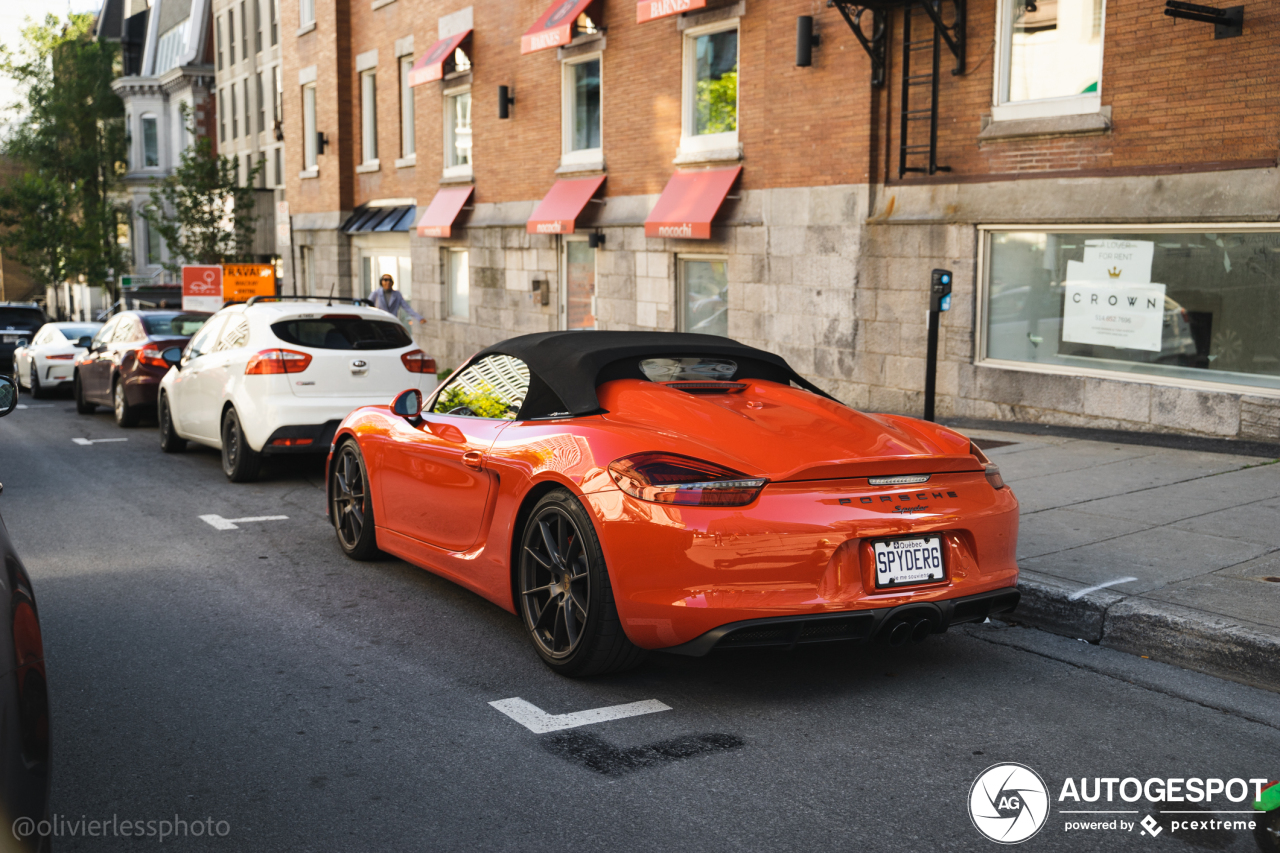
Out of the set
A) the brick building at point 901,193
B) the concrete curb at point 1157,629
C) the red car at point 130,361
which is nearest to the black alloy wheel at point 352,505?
the concrete curb at point 1157,629

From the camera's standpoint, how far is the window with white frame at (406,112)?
1009 inches

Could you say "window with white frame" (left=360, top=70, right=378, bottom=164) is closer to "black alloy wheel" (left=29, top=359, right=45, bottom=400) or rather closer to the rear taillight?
"black alloy wheel" (left=29, top=359, right=45, bottom=400)

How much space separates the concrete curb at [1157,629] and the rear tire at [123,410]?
1193 cm

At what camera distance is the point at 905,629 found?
14.8ft

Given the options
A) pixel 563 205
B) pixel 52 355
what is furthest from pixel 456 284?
pixel 52 355

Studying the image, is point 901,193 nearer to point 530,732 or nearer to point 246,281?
point 530,732

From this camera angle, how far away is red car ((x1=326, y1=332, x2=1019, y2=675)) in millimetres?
4371

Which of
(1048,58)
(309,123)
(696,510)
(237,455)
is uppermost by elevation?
(309,123)

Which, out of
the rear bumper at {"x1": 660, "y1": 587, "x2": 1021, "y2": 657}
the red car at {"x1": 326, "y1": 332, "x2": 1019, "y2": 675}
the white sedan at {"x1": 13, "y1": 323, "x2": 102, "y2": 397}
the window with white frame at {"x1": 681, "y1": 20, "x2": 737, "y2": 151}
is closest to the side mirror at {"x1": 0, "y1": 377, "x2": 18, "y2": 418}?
the red car at {"x1": 326, "y1": 332, "x2": 1019, "y2": 675}

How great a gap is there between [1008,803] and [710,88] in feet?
46.0

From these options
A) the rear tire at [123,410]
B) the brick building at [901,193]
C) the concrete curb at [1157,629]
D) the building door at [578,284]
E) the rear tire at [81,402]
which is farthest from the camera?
the building door at [578,284]

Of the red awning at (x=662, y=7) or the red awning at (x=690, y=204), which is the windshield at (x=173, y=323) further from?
the red awning at (x=662, y=7)

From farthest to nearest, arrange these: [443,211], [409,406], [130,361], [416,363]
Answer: [443,211], [130,361], [416,363], [409,406]

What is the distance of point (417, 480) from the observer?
244 inches
